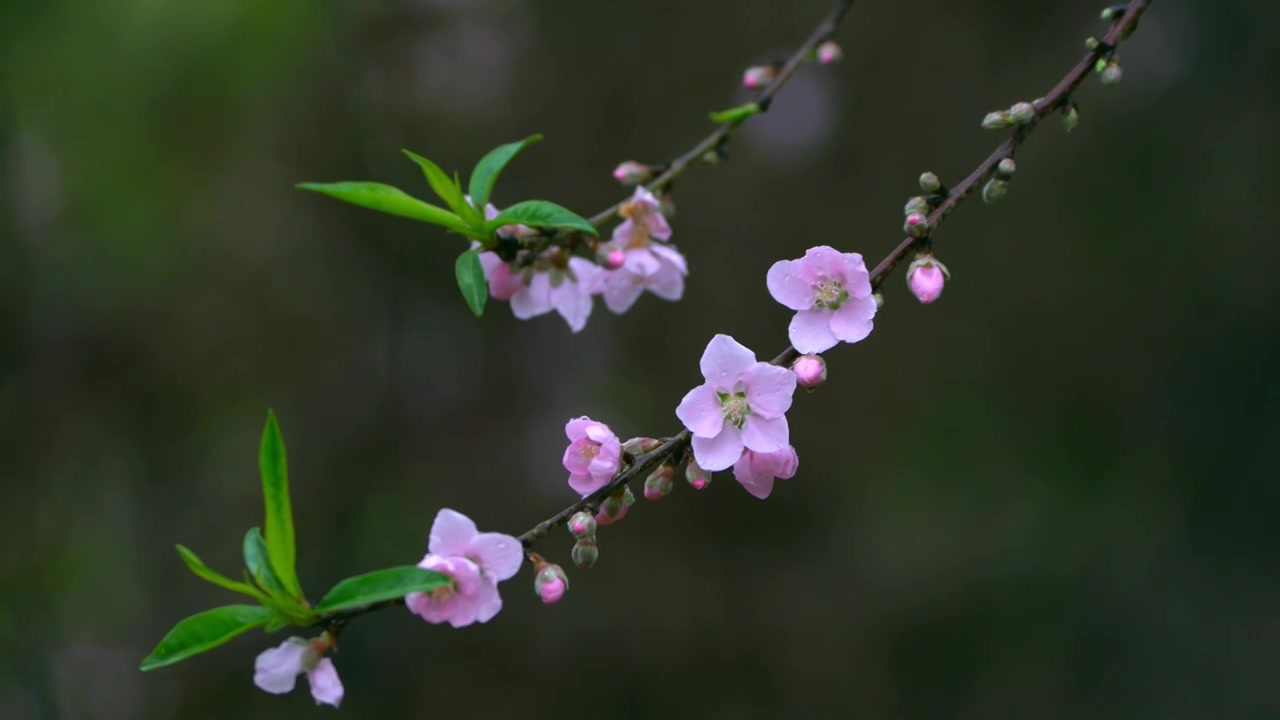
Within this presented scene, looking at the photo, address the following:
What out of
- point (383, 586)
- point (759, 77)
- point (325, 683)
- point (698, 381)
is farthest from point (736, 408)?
point (698, 381)

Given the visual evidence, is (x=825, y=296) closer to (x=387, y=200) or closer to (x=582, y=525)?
(x=582, y=525)

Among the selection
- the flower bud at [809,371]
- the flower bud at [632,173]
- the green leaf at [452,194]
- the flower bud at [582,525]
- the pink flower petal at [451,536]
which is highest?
the flower bud at [632,173]

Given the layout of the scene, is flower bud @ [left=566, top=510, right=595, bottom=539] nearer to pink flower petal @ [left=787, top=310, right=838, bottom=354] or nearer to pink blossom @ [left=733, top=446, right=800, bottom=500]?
pink blossom @ [left=733, top=446, right=800, bottom=500]

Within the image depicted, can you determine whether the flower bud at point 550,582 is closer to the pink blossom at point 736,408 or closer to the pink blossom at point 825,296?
the pink blossom at point 736,408

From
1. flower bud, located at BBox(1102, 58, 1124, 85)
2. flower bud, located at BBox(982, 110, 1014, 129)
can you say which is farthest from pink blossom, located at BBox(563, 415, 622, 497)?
flower bud, located at BBox(1102, 58, 1124, 85)

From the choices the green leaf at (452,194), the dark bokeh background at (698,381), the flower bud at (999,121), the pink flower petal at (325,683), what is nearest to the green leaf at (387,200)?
the green leaf at (452,194)

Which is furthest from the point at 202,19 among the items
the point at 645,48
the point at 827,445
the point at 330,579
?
the point at 827,445
